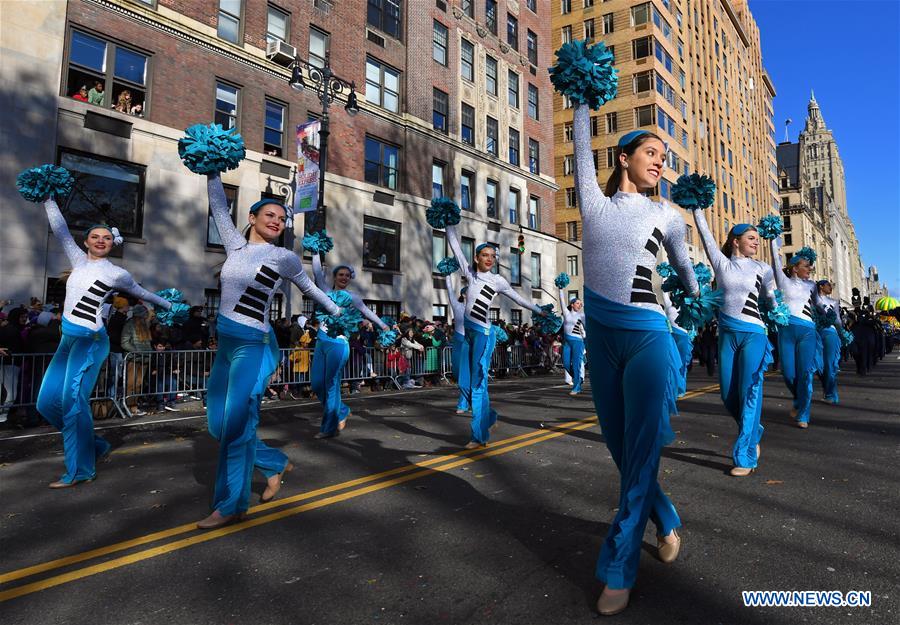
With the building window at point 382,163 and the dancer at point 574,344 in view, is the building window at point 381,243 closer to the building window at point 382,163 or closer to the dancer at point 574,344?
the building window at point 382,163

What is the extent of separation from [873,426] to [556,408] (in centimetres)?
443

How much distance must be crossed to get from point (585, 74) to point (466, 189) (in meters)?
26.0

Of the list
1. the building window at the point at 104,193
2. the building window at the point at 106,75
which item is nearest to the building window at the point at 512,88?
the building window at the point at 106,75

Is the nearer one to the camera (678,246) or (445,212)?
(678,246)

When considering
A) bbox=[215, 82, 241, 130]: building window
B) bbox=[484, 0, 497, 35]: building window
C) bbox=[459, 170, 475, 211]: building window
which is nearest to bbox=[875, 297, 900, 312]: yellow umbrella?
bbox=[459, 170, 475, 211]: building window

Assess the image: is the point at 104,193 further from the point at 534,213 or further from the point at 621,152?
the point at 534,213

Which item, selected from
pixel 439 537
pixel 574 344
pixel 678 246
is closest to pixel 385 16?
pixel 574 344

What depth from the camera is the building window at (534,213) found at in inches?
1296

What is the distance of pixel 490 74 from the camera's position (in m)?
30.5

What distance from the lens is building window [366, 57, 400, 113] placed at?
24.3m

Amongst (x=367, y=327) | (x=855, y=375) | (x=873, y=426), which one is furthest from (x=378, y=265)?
(x=873, y=426)

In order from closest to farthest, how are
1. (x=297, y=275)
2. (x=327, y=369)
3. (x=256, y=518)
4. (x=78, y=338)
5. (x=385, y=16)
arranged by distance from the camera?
(x=256, y=518) → (x=297, y=275) → (x=78, y=338) → (x=327, y=369) → (x=385, y=16)

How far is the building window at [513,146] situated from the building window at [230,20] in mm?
16015

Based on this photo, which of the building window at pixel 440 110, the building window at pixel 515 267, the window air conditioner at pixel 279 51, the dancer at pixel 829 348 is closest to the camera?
the dancer at pixel 829 348
